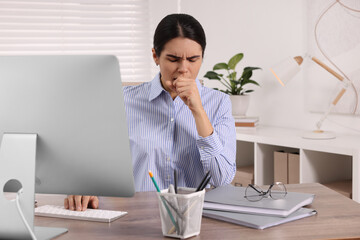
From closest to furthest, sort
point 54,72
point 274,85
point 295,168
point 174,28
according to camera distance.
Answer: point 54,72, point 174,28, point 295,168, point 274,85

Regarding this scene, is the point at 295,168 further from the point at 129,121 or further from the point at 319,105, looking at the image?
the point at 129,121

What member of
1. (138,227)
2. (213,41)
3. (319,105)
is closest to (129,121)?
(138,227)

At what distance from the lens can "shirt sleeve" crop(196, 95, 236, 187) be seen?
170cm

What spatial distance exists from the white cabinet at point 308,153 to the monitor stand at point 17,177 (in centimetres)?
180

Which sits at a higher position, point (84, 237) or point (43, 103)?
point (43, 103)

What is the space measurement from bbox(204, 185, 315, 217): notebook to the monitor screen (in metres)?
0.30

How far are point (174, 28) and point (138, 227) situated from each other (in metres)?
0.85

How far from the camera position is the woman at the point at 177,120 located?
175 centimetres

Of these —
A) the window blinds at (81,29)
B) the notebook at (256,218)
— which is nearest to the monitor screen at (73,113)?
the notebook at (256,218)

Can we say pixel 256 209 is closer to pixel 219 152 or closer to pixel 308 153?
pixel 219 152

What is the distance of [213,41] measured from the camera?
4.01 meters

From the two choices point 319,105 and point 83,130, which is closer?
point 83,130

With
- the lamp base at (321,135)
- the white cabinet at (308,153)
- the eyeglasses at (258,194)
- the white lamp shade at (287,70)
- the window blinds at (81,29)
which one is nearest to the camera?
the eyeglasses at (258,194)

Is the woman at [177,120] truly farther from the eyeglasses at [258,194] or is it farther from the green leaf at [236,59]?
the green leaf at [236,59]
